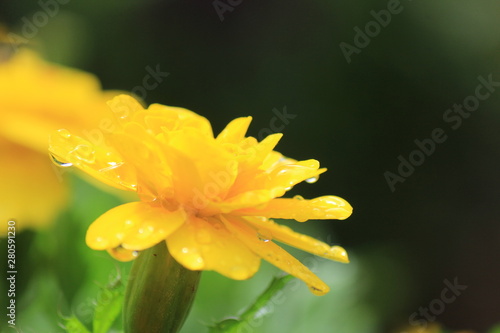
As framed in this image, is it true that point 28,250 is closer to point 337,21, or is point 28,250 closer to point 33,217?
point 33,217

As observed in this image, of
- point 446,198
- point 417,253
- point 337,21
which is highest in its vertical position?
point 337,21

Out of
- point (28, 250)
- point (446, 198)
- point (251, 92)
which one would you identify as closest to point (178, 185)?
point (28, 250)

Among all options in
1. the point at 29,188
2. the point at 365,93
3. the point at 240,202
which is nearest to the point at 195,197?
the point at 240,202

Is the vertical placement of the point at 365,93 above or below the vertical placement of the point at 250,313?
below

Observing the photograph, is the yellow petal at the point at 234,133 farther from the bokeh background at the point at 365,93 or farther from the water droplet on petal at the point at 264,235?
the bokeh background at the point at 365,93

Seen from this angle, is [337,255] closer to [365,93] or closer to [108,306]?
[108,306]

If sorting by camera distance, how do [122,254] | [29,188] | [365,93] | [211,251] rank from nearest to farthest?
[211,251], [122,254], [29,188], [365,93]
